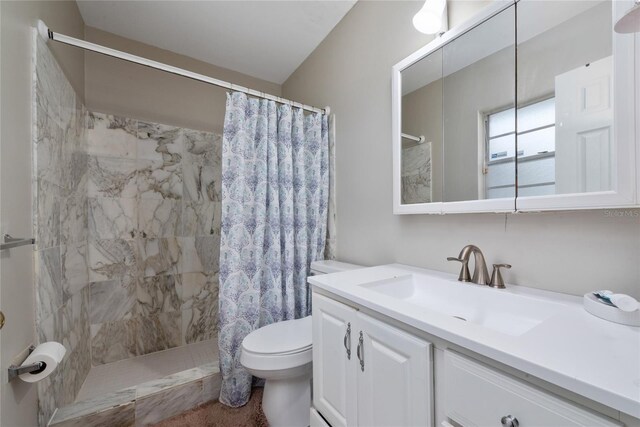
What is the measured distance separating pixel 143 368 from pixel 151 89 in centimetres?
226

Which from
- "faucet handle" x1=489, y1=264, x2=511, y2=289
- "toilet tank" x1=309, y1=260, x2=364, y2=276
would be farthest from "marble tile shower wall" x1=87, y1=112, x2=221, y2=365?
"faucet handle" x1=489, y1=264, x2=511, y2=289

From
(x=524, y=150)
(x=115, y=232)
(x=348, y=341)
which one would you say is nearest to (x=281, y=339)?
(x=348, y=341)

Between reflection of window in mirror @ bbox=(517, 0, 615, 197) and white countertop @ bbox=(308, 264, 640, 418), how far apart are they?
16.6 inches

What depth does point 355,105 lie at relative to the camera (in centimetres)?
186

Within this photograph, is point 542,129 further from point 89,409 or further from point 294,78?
point 89,409

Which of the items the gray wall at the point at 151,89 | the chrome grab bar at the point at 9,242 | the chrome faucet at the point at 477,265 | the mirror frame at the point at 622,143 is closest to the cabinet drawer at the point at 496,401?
the chrome faucet at the point at 477,265

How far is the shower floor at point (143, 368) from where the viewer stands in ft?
5.81

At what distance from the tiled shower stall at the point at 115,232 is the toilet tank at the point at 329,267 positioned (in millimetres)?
1135

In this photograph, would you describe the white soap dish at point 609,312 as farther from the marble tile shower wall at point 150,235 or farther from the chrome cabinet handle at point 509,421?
the marble tile shower wall at point 150,235

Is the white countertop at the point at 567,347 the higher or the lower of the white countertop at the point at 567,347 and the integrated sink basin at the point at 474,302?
the higher

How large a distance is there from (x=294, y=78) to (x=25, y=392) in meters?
2.76

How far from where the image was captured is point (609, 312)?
0.71 meters

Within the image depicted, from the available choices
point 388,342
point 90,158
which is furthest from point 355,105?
point 90,158

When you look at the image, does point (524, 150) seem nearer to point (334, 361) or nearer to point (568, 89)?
point (568, 89)
